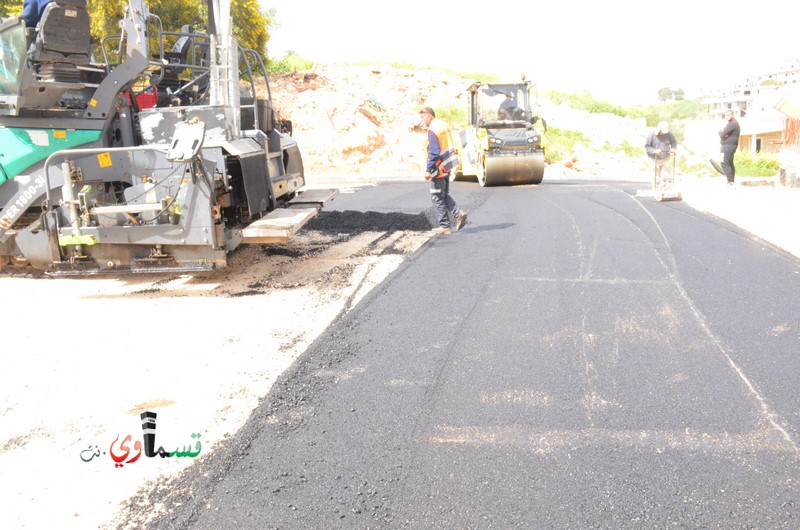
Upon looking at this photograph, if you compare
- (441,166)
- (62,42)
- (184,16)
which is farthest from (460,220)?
(184,16)

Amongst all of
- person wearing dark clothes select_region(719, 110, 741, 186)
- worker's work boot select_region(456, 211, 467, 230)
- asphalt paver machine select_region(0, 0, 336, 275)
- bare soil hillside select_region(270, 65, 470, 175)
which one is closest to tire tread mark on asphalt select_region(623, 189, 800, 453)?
worker's work boot select_region(456, 211, 467, 230)

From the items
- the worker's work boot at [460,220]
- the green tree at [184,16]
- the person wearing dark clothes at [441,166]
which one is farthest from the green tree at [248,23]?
the worker's work boot at [460,220]

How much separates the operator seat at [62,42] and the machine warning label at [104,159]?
2.92ft

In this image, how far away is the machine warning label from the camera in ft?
22.1

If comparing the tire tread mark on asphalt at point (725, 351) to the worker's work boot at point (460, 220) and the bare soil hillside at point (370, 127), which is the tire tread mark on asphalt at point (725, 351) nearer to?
the worker's work boot at point (460, 220)

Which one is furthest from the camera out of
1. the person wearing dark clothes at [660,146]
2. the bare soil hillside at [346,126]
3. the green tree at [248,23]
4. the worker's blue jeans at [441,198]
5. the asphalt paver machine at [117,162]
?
the bare soil hillside at [346,126]

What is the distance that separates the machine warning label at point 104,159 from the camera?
6.74 metres

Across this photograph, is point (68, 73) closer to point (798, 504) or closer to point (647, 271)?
point (647, 271)

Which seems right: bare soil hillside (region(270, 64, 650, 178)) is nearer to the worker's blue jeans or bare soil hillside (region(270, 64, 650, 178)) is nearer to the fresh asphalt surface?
the worker's blue jeans

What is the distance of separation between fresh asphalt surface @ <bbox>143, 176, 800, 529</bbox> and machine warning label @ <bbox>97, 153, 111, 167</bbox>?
2.87 meters

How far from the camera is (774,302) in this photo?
5.62 m

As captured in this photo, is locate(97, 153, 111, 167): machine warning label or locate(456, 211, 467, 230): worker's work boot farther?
locate(456, 211, 467, 230): worker's work boot

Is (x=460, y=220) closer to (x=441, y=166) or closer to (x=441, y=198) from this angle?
(x=441, y=198)

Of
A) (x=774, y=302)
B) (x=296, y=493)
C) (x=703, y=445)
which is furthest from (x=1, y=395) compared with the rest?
(x=774, y=302)
